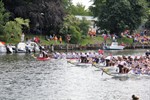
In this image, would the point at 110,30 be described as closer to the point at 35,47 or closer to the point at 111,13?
the point at 111,13

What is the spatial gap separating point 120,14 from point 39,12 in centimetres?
1717

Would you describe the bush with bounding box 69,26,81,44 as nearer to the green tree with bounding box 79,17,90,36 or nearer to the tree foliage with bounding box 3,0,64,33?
the tree foliage with bounding box 3,0,64,33

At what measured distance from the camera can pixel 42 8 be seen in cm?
9050

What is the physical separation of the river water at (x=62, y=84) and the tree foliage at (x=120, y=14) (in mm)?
38301

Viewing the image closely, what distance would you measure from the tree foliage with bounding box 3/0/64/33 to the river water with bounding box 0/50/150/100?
26.6 m

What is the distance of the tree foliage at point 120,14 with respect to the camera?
99.4m

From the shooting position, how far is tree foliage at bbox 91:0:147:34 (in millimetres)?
99438

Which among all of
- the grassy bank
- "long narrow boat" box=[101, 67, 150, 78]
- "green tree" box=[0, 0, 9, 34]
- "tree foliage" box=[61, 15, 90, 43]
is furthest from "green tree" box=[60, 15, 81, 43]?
"long narrow boat" box=[101, 67, 150, 78]

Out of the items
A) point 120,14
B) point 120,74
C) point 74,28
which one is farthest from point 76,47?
point 120,74

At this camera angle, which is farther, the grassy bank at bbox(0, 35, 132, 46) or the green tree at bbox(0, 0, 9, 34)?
the grassy bank at bbox(0, 35, 132, 46)

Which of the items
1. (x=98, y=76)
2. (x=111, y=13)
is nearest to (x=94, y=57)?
(x=98, y=76)

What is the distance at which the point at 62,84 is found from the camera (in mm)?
48219

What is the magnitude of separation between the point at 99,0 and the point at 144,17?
10.4 metres

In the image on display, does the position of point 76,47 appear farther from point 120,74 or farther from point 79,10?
point 79,10
